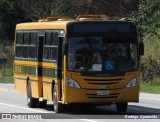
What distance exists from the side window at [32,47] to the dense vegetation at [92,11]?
15062 mm

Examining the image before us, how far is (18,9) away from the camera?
64.2 metres

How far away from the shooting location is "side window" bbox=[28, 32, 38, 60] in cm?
2250

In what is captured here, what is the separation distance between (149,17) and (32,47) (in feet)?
65.6

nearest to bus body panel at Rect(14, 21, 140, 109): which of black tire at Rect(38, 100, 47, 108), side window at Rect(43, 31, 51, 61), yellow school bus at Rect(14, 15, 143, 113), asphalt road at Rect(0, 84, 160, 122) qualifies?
yellow school bus at Rect(14, 15, 143, 113)

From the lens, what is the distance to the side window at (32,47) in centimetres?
2250

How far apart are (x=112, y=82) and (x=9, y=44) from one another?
Answer: 1658 inches

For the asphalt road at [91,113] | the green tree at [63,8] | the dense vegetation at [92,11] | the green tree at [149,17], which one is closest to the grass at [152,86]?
the dense vegetation at [92,11]

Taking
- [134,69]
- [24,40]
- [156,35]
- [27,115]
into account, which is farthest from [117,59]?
[156,35]

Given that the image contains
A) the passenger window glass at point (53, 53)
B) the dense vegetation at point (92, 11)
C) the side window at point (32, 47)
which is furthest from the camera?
the dense vegetation at point (92, 11)

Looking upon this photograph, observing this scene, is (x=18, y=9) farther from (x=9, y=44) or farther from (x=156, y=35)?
(x=156, y=35)

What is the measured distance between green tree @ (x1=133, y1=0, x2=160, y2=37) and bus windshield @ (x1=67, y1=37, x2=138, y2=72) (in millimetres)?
20475

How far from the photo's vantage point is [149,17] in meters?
41.8

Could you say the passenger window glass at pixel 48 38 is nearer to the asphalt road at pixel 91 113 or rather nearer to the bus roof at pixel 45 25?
the bus roof at pixel 45 25

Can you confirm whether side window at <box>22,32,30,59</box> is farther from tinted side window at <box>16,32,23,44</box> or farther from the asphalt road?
the asphalt road
